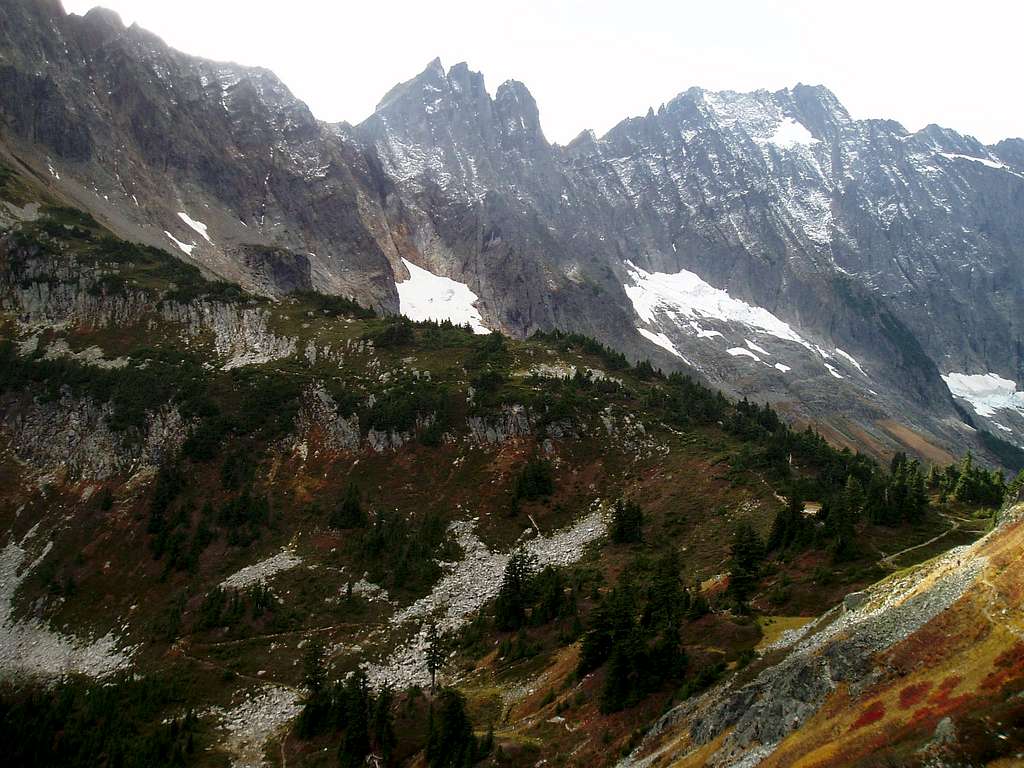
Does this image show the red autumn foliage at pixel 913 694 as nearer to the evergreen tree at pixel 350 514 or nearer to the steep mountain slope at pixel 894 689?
the steep mountain slope at pixel 894 689

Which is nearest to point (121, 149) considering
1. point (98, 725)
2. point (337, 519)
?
point (337, 519)

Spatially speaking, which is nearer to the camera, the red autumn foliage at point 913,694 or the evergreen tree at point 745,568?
the red autumn foliage at point 913,694

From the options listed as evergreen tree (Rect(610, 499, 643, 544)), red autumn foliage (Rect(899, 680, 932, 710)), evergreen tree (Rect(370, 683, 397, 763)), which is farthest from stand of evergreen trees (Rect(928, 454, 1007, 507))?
evergreen tree (Rect(370, 683, 397, 763))

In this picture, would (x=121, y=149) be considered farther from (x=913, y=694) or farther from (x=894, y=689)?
(x=913, y=694)

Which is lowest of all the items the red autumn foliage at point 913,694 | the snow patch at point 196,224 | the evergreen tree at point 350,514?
the red autumn foliage at point 913,694

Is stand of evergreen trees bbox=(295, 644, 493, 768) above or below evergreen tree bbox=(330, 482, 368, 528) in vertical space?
below

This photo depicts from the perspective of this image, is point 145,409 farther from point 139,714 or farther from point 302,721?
point 302,721

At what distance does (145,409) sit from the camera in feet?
293

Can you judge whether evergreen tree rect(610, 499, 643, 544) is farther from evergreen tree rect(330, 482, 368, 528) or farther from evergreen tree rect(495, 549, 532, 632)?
evergreen tree rect(330, 482, 368, 528)

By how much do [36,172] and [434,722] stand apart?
15568 centimetres

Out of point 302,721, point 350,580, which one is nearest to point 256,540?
point 350,580

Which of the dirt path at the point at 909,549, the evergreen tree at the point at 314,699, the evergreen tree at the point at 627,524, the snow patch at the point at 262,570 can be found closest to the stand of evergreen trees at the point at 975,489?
the dirt path at the point at 909,549

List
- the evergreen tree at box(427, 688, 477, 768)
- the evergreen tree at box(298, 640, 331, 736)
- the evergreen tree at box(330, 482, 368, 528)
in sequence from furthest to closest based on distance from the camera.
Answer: the evergreen tree at box(330, 482, 368, 528) < the evergreen tree at box(298, 640, 331, 736) < the evergreen tree at box(427, 688, 477, 768)

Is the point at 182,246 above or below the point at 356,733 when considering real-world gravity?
above
